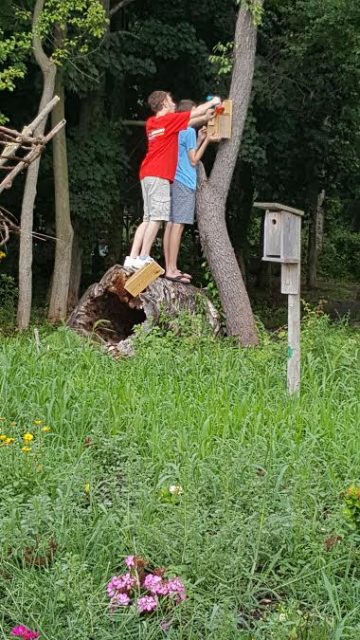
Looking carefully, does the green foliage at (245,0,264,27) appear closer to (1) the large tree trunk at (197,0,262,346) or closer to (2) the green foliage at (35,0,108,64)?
(1) the large tree trunk at (197,0,262,346)

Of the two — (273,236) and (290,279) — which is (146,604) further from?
(273,236)

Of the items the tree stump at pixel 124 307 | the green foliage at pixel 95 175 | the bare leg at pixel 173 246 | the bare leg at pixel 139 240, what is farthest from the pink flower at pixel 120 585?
the green foliage at pixel 95 175

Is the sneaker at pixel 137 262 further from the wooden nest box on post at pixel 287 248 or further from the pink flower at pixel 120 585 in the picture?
the pink flower at pixel 120 585

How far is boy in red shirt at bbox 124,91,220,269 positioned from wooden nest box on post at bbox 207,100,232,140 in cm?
35

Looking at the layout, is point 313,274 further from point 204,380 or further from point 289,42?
point 204,380

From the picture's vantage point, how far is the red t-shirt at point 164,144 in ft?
29.5

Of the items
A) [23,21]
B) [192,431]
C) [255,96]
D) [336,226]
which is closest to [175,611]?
[192,431]

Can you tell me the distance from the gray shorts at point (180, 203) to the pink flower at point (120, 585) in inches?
251

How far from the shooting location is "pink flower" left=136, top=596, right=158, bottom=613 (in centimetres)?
345

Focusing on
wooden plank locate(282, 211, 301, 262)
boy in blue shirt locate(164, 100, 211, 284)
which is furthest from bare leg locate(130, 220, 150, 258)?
wooden plank locate(282, 211, 301, 262)

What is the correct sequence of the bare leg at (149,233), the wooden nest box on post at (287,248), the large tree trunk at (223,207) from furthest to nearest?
the large tree trunk at (223,207), the bare leg at (149,233), the wooden nest box on post at (287,248)

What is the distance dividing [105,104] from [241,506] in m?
11.9

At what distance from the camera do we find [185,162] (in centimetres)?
961

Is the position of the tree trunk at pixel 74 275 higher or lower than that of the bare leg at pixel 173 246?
lower
